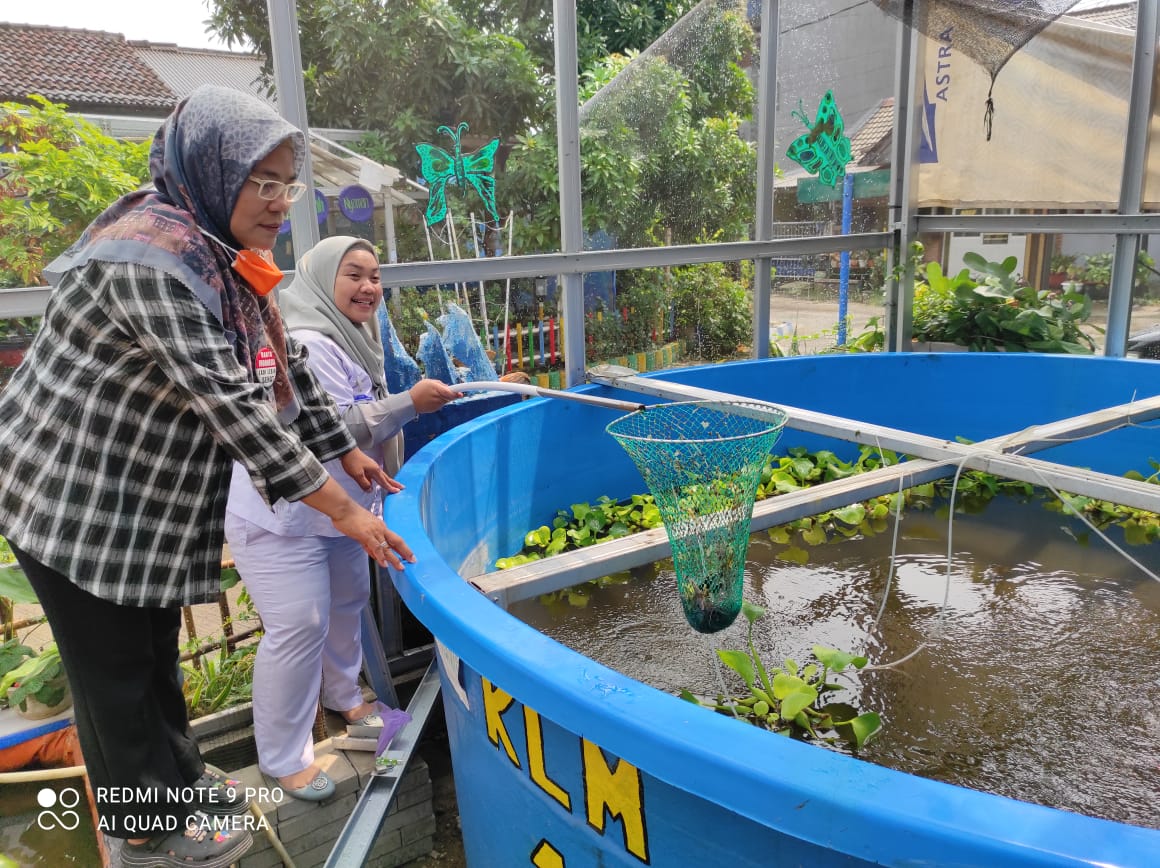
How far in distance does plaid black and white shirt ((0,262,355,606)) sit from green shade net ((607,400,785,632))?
0.88 meters

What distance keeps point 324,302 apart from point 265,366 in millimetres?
608

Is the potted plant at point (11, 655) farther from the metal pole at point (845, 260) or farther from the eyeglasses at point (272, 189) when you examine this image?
the metal pole at point (845, 260)

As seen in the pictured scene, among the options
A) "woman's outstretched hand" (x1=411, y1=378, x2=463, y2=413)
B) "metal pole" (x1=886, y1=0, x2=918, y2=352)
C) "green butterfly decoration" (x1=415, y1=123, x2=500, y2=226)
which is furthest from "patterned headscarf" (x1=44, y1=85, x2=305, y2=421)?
"metal pole" (x1=886, y1=0, x2=918, y2=352)

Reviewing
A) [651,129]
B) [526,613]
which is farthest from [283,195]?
[651,129]

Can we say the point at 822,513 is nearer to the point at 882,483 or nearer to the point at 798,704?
the point at 882,483

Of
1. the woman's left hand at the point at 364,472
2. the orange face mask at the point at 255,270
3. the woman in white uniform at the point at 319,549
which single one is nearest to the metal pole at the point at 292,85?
the woman in white uniform at the point at 319,549

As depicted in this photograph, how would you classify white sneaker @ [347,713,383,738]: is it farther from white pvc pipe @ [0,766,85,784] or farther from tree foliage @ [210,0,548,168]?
tree foliage @ [210,0,548,168]

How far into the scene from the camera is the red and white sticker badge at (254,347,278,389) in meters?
1.63

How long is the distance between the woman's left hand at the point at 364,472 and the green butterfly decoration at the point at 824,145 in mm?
3423

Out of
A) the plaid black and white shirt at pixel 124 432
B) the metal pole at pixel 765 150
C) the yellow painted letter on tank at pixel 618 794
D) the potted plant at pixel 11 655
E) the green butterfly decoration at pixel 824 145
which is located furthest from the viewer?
the green butterfly decoration at pixel 824 145

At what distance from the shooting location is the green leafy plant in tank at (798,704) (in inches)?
72.9

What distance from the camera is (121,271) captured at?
1.33 metres

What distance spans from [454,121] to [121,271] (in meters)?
2.06

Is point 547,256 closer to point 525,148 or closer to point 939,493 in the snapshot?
point 525,148
